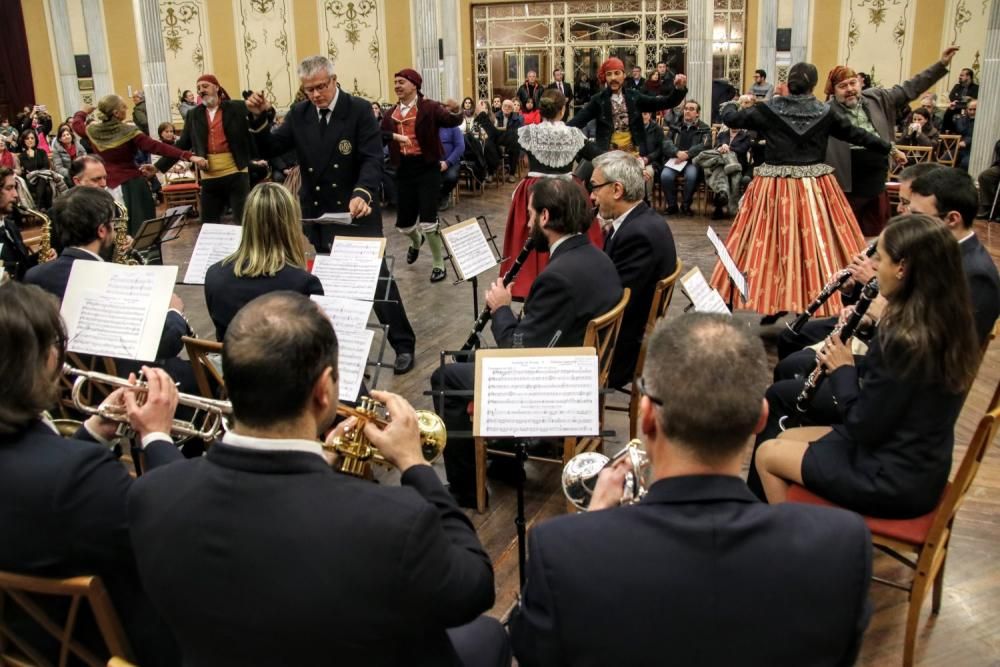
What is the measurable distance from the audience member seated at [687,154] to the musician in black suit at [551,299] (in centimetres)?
596

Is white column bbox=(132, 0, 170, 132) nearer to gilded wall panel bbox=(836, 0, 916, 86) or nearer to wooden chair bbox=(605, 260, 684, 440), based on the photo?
wooden chair bbox=(605, 260, 684, 440)

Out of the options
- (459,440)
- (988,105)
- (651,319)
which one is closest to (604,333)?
(651,319)

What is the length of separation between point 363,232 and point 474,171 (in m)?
6.19

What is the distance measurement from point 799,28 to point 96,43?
11238mm

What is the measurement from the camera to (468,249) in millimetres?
4156

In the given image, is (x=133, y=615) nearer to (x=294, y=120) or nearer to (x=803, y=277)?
(x=294, y=120)

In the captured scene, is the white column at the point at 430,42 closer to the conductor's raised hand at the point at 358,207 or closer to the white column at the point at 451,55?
the white column at the point at 451,55

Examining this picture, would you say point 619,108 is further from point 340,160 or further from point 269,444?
point 269,444

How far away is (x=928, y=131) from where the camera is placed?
361 inches

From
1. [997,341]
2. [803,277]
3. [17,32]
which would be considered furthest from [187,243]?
Result: [17,32]

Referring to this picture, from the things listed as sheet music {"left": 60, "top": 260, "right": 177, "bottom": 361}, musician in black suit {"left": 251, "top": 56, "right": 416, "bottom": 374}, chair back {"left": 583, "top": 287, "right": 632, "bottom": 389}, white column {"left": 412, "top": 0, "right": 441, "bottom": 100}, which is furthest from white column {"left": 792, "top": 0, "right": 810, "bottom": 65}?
sheet music {"left": 60, "top": 260, "right": 177, "bottom": 361}

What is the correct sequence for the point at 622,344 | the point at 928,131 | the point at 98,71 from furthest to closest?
the point at 98,71, the point at 928,131, the point at 622,344

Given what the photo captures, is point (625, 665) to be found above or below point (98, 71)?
below

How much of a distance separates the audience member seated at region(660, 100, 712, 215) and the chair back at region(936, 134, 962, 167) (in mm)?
2597
